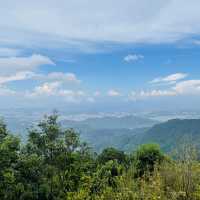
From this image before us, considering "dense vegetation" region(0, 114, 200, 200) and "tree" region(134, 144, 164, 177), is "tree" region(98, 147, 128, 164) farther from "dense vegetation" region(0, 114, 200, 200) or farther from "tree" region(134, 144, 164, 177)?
"tree" region(134, 144, 164, 177)

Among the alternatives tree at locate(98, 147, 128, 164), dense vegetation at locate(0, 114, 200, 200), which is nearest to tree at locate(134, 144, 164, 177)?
dense vegetation at locate(0, 114, 200, 200)

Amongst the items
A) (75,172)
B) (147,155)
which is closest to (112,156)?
(147,155)

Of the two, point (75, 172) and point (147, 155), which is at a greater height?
point (147, 155)

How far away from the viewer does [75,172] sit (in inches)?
880

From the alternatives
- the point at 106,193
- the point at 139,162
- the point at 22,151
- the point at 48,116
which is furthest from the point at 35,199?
the point at 139,162

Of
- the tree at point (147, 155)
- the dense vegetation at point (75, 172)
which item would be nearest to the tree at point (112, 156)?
the dense vegetation at point (75, 172)

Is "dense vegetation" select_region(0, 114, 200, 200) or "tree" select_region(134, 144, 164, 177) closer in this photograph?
"dense vegetation" select_region(0, 114, 200, 200)

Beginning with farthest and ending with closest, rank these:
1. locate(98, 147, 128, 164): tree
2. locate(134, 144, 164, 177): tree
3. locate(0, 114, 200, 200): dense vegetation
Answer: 1. locate(98, 147, 128, 164): tree
2. locate(134, 144, 164, 177): tree
3. locate(0, 114, 200, 200): dense vegetation

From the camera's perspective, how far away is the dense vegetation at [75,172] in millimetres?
12289

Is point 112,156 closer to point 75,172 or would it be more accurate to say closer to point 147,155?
point 147,155

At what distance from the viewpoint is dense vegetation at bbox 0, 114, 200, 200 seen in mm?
12289

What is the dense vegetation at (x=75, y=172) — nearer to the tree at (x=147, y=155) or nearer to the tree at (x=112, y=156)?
the tree at (x=147, y=155)

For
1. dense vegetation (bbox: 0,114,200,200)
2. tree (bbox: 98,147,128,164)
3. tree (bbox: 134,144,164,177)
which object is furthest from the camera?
tree (bbox: 98,147,128,164)

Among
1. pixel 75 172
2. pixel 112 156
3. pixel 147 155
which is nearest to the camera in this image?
pixel 75 172
